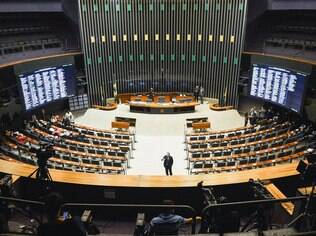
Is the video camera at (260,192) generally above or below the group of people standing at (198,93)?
above

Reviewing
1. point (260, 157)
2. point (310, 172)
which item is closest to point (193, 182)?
point (310, 172)

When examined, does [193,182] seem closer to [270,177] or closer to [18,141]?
[270,177]

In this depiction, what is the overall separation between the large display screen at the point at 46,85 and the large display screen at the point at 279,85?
1026 cm

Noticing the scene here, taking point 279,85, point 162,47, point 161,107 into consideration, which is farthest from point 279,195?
point 162,47

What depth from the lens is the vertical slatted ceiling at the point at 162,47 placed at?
60.6ft

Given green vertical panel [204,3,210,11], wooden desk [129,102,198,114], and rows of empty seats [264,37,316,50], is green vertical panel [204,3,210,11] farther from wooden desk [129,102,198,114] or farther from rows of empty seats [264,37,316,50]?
wooden desk [129,102,198,114]

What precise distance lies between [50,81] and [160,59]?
8.08 m

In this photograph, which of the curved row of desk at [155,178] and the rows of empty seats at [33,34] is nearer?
the curved row of desk at [155,178]

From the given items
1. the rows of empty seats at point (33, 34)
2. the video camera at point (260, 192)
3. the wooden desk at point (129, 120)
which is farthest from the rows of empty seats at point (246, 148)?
the rows of empty seats at point (33, 34)

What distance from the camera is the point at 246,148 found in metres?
11.3

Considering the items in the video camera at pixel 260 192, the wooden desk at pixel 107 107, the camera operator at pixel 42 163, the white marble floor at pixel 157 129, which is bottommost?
the white marble floor at pixel 157 129

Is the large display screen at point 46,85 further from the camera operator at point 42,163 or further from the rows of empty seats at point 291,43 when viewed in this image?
the rows of empty seats at point 291,43

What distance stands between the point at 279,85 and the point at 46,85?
38.8ft

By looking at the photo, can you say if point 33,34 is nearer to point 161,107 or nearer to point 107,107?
point 107,107
